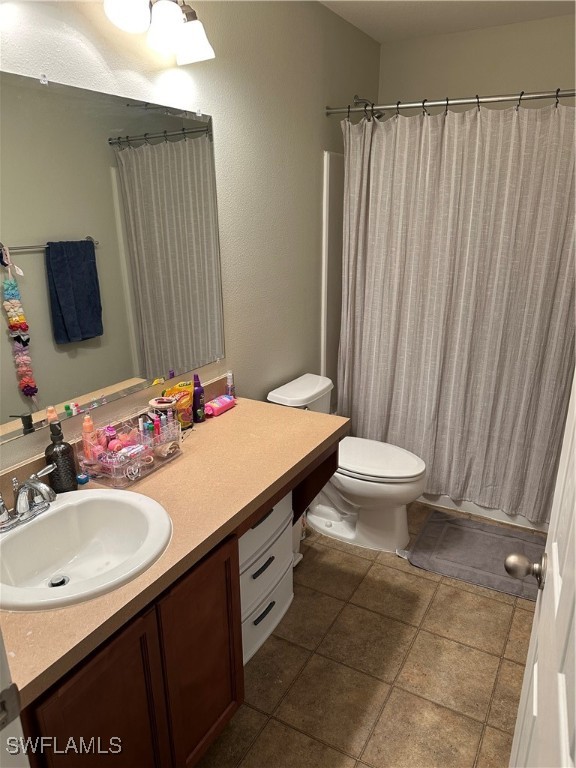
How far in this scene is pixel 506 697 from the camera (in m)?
1.79

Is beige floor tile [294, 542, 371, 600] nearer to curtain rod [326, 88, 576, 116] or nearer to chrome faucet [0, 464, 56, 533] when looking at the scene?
chrome faucet [0, 464, 56, 533]

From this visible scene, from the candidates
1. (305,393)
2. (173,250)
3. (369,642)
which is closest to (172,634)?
(369,642)

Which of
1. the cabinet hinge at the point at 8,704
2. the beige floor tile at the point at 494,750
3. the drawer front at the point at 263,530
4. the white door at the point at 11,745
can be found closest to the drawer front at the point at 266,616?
the drawer front at the point at 263,530

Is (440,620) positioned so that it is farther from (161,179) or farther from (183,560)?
(161,179)

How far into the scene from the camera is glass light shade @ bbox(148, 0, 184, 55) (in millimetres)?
1510

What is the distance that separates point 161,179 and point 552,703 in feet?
5.67

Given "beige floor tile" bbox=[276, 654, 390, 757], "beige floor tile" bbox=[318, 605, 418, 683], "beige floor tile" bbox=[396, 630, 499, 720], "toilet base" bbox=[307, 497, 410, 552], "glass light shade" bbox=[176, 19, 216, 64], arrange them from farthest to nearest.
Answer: "toilet base" bbox=[307, 497, 410, 552]
"beige floor tile" bbox=[318, 605, 418, 683]
"beige floor tile" bbox=[396, 630, 499, 720]
"beige floor tile" bbox=[276, 654, 390, 757]
"glass light shade" bbox=[176, 19, 216, 64]

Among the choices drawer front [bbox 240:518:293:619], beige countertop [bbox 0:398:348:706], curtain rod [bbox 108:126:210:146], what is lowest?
drawer front [bbox 240:518:293:619]

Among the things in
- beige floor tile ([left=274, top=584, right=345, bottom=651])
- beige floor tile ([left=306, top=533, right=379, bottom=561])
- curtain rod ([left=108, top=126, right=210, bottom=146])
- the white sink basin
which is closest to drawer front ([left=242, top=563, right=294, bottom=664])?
beige floor tile ([left=274, top=584, right=345, bottom=651])

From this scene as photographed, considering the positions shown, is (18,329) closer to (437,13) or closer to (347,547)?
(347,547)

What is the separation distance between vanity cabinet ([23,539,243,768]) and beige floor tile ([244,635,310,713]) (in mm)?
281

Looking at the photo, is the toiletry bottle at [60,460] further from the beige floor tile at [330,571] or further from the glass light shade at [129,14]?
the beige floor tile at [330,571]

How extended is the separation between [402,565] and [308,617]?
1.83ft

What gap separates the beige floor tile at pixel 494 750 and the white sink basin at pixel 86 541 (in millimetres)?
1226
